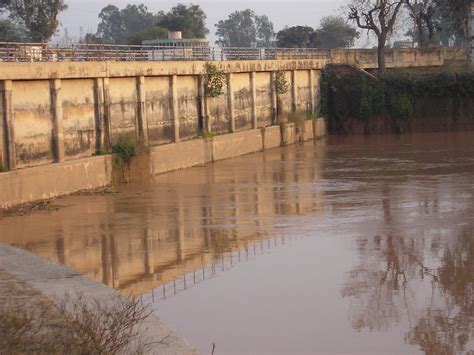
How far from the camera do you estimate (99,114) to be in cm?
2634

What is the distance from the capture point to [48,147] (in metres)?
23.7

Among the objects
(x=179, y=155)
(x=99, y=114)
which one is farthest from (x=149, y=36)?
(x=99, y=114)

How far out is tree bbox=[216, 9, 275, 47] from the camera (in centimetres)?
17725

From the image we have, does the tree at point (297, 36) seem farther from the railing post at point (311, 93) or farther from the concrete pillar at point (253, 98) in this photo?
the concrete pillar at point (253, 98)

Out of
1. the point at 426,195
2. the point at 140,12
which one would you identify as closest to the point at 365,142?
the point at 426,195

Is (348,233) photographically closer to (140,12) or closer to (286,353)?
(286,353)

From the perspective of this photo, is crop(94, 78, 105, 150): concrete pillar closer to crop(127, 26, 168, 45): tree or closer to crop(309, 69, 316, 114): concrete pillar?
crop(309, 69, 316, 114): concrete pillar

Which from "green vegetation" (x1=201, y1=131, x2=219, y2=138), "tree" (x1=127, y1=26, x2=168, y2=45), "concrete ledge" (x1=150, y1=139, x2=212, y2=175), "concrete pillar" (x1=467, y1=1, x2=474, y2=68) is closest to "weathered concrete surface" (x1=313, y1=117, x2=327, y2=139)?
"green vegetation" (x1=201, y1=131, x2=219, y2=138)

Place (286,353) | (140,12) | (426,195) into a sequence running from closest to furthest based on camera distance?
1. (286,353)
2. (426,195)
3. (140,12)

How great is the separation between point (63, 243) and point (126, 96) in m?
11.4

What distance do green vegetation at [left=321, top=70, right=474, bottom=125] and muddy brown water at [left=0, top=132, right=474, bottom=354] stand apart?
54.1ft

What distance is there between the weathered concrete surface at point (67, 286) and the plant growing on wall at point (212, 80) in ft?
62.5

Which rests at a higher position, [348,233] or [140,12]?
[140,12]

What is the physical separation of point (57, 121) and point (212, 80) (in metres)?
10.7
